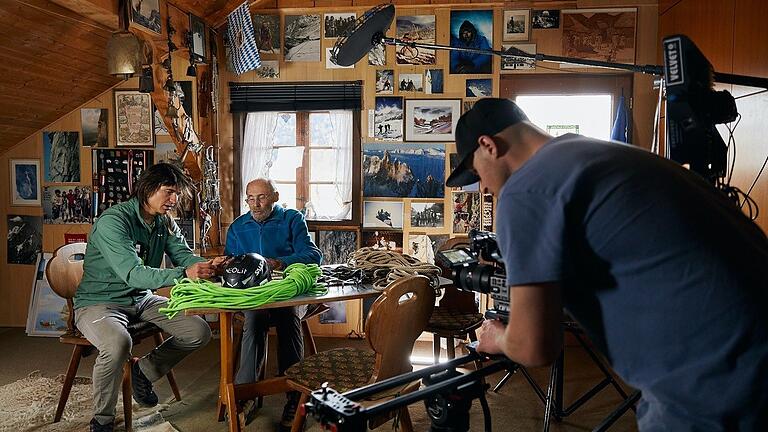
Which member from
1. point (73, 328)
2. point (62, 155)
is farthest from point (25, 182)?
point (73, 328)

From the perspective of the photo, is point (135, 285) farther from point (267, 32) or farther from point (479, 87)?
point (479, 87)

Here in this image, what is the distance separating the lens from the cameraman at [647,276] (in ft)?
3.68

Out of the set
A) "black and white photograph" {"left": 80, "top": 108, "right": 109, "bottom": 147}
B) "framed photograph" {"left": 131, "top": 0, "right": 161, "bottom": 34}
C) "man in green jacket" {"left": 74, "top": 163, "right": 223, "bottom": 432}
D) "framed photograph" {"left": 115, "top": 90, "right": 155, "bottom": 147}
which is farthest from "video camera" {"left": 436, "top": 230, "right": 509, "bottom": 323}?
"black and white photograph" {"left": 80, "top": 108, "right": 109, "bottom": 147}

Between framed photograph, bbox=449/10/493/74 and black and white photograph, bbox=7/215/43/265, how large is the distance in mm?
3756

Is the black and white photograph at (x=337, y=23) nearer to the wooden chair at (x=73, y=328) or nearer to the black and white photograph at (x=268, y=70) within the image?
the black and white photograph at (x=268, y=70)

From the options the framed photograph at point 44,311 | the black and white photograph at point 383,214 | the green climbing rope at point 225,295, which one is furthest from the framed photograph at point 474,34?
the framed photograph at point 44,311

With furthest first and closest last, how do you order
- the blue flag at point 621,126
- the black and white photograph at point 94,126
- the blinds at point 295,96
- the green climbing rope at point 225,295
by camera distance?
1. the black and white photograph at point 94,126
2. the blinds at point 295,96
3. the blue flag at point 621,126
4. the green climbing rope at point 225,295

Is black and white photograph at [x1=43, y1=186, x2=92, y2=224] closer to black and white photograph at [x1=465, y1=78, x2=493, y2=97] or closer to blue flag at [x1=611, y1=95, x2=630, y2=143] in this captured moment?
black and white photograph at [x1=465, y1=78, x2=493, y2=97]

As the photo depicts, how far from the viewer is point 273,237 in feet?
12.8

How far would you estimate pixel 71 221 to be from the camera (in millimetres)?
5371

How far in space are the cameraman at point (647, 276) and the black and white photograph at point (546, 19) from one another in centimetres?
393

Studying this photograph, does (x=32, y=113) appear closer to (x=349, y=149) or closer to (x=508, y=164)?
(x=349, y=149)

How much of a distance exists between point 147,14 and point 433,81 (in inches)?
83.9

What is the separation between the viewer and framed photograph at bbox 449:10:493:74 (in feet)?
16.3
